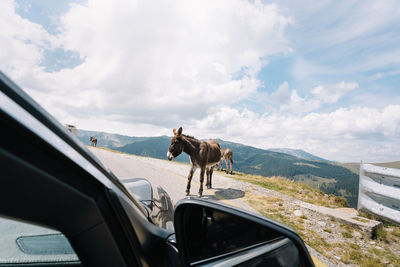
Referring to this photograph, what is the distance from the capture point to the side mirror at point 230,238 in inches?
45.0

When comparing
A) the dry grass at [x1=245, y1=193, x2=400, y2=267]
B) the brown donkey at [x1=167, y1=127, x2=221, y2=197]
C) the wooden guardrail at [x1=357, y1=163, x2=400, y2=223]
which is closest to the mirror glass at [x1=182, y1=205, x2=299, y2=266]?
the dry grass at [x1=245, y1=193, x2=400, y2=267]

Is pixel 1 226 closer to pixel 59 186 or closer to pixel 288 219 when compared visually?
pixel 59 186

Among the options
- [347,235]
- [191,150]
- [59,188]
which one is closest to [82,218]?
[59,188]

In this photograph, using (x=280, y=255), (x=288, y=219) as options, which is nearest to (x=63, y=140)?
(x=280, y=255)

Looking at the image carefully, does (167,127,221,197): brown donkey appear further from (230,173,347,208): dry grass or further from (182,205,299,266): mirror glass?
(182,205,299,266): mirror glass

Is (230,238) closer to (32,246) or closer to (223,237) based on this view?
(223,237)

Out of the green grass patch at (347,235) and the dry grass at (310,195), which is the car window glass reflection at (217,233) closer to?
the green grass patch at (347,235)

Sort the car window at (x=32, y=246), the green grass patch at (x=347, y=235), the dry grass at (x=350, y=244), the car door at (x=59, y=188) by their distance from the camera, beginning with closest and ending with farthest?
the car door at (x=59, y=188)
the car window at (x=32, y=246)
the dry grass at (x=350, y=244)
the green grass patch at (x=347, y=235)

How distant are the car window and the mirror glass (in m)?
0.68

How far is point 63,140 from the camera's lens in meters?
0.72

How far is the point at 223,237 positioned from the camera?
1.28 meters

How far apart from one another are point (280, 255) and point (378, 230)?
6310 millimetres

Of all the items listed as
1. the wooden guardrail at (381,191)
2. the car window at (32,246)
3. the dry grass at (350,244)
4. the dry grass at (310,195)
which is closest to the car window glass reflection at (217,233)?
the car window at (32,246)

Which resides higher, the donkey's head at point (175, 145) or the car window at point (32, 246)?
the donkey's head at point (175, 145)
